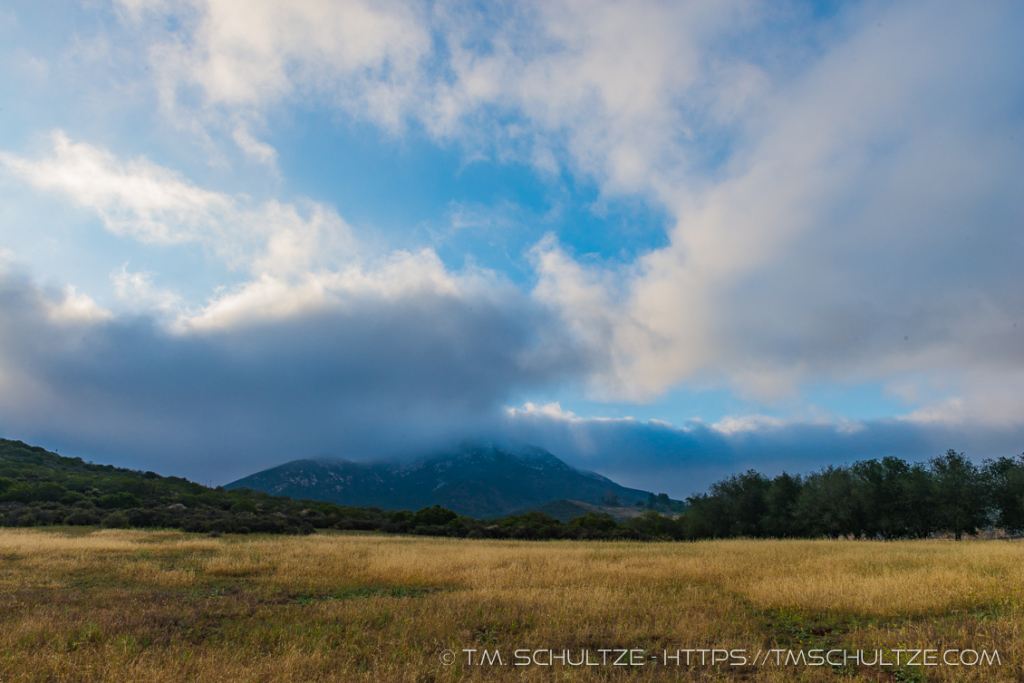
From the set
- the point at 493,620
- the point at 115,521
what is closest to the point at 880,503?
the point at 493,620

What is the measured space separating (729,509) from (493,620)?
2880 inches

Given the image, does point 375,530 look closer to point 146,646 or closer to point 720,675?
point 146,646

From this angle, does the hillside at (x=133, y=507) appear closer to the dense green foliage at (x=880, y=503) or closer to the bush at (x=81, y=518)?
the bush at (x=81, y=518)

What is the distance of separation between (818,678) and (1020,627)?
4.64 metres

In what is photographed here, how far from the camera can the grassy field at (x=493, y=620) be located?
8172mm

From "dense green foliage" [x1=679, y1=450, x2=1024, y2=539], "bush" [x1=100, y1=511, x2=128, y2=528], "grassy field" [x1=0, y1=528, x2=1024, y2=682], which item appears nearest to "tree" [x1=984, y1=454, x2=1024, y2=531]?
"dense green foliage" [x1=679, y1=450, x2=1024, y2=539]

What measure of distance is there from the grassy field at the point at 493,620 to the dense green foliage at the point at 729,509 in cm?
3024

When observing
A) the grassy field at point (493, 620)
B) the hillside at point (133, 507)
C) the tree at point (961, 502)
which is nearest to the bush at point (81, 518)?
the hillside at point (133, 507)

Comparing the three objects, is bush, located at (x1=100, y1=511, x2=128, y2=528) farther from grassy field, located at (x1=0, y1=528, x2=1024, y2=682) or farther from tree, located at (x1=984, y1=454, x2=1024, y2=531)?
tree, located at (x1=984, y1=454, x2=1024, y2=531)

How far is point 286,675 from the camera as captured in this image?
7621 mm

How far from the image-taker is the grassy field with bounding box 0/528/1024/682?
26.8 ft

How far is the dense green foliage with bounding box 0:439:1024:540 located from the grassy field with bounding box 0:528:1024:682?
A: 99.2ft

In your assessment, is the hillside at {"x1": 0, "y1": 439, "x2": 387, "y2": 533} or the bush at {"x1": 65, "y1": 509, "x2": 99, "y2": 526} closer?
the bush at {"x1": 65, "y1": 509, "x2": 99, "y2": 526}

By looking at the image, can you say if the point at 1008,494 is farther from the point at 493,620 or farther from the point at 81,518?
the point at 81,518
